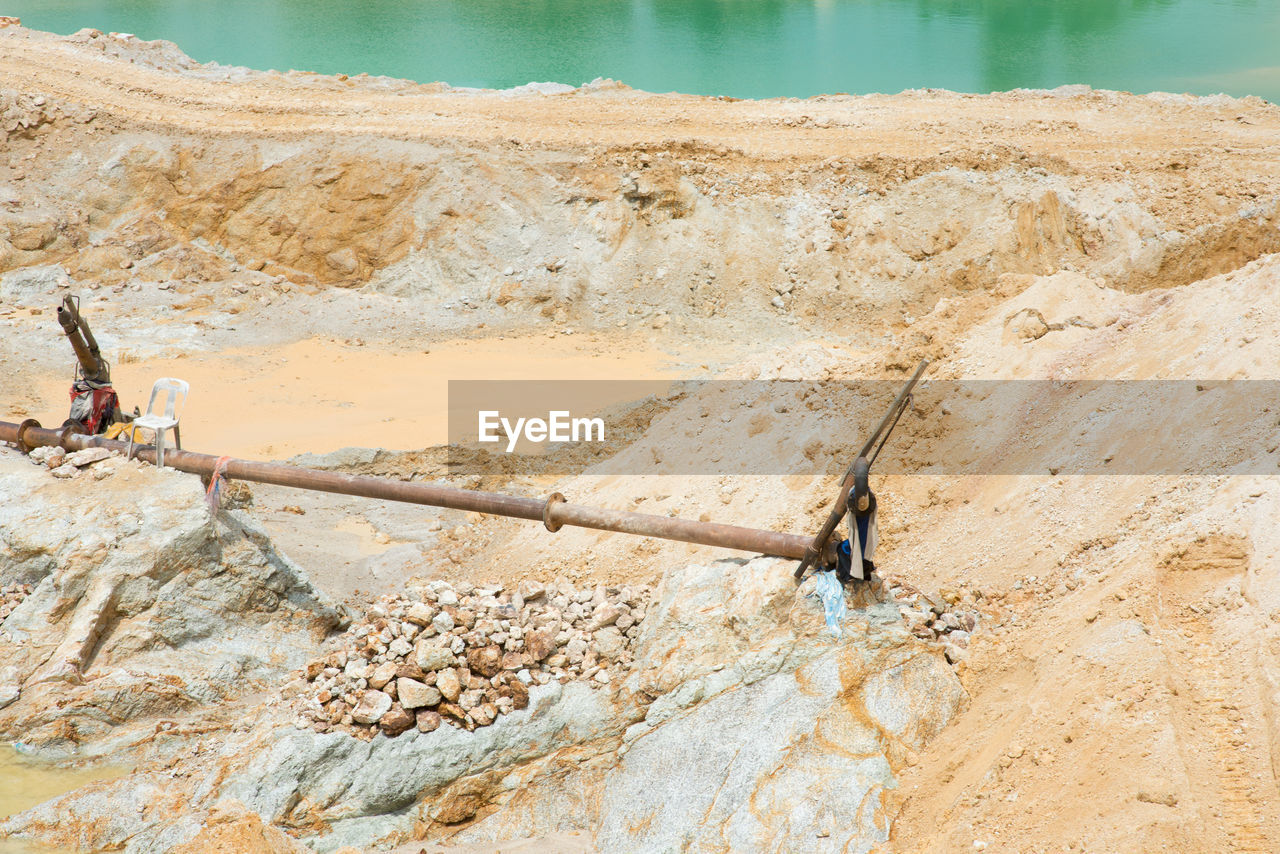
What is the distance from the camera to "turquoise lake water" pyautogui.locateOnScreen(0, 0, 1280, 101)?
114ft

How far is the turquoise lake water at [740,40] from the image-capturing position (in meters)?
34.6

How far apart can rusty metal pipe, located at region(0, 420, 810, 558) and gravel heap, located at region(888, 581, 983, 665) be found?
0.80 m

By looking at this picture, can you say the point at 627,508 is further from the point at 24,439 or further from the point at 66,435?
the point at 24,439

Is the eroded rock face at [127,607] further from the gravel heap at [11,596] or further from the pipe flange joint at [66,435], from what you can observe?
the pipe flange joint at [66,435]

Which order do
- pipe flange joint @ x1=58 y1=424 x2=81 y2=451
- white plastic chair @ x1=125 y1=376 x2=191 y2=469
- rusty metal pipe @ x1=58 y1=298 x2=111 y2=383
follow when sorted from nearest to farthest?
white plastic chair @ x1=125 y1=376 x2=191 y2=469 → rusty metal pipe @ x1=58 y1=298 x2=111 y2=383 → pipe flange joint @ x1=58 y1=424 x2=81 y2=451

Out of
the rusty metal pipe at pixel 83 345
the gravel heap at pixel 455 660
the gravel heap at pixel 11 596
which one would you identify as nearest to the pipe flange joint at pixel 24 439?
the rusty metal pipe at pixel 83 345

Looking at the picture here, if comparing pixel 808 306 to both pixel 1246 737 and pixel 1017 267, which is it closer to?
pixel 1017 267

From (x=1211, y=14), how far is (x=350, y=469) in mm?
43482

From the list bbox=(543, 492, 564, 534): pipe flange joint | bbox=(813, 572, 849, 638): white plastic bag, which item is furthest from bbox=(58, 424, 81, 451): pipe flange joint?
bbox=(813, 572, 849, 638): white plastic bag

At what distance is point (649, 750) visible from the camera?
6.41 m

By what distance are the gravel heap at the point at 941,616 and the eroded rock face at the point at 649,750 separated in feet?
0.34

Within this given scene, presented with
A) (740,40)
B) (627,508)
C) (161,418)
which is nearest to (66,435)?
(161,418)

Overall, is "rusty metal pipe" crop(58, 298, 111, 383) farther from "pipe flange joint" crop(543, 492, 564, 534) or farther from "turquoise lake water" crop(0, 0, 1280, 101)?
"turquoise lake water" crop(0, 0, 1280, 101)

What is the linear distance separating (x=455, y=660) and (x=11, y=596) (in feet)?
12.4
